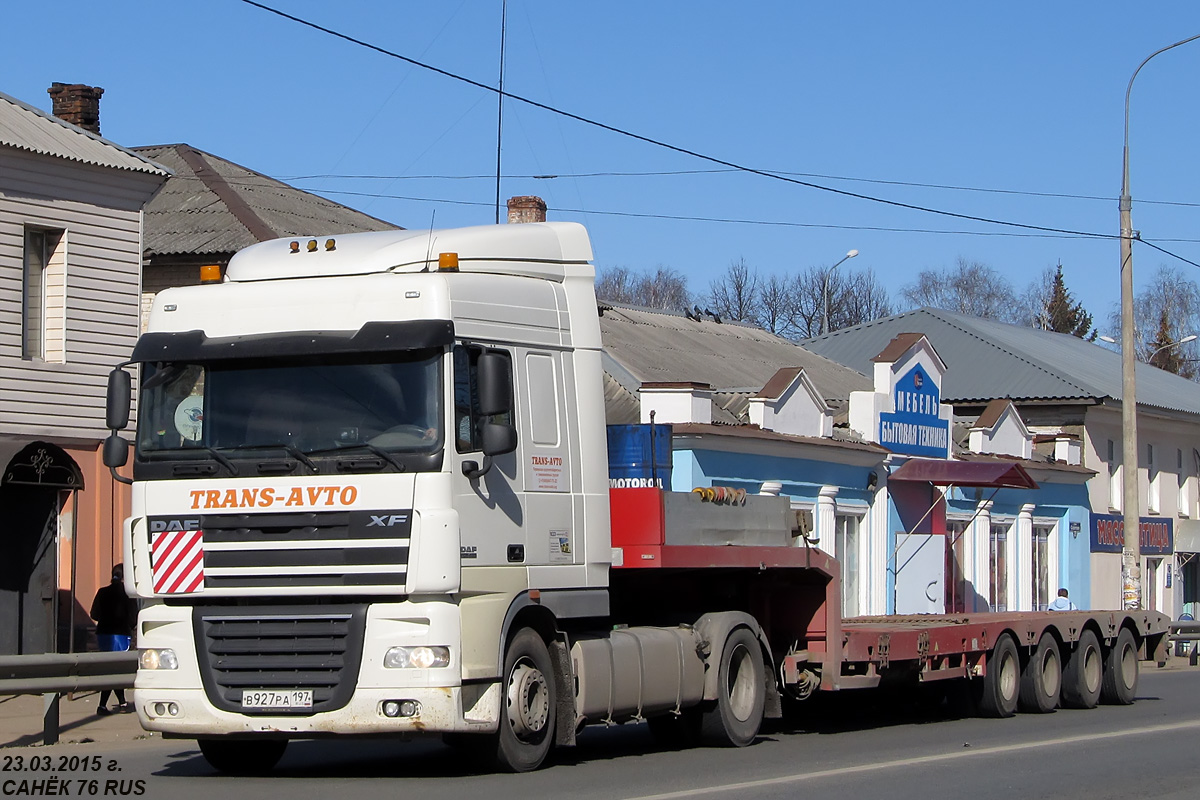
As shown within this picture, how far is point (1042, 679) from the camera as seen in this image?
17500mm

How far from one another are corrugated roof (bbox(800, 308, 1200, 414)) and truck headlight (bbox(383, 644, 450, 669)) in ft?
102

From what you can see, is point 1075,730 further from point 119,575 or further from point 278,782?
point 119,575

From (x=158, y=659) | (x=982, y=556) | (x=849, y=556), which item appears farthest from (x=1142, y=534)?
(x=158, y=659)

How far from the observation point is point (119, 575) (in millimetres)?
17438

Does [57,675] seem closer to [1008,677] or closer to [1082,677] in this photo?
[1008,677]

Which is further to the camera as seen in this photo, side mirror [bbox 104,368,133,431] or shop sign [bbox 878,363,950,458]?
shop sign [bbox 878,363,950,458]

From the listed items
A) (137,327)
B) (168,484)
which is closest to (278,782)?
(168,484)

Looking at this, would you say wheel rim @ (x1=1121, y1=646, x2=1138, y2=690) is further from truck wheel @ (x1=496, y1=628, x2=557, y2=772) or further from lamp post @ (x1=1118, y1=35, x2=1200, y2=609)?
truck wheel @ (x1=496, y1=628, x2=557, y2=772)

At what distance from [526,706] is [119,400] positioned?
3397 millimetres

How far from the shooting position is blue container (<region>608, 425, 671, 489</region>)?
46.9ft

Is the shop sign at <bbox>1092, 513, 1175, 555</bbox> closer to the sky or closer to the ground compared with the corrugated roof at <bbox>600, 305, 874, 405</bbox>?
closer to the ground

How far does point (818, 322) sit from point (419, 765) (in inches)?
2824

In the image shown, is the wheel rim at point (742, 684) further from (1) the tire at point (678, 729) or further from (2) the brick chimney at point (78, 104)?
(2) the brick chimney at point (78, 104)

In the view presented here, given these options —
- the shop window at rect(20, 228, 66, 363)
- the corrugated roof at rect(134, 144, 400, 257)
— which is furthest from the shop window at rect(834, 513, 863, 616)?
the shop window at rect(20, 228, 66, 363)
